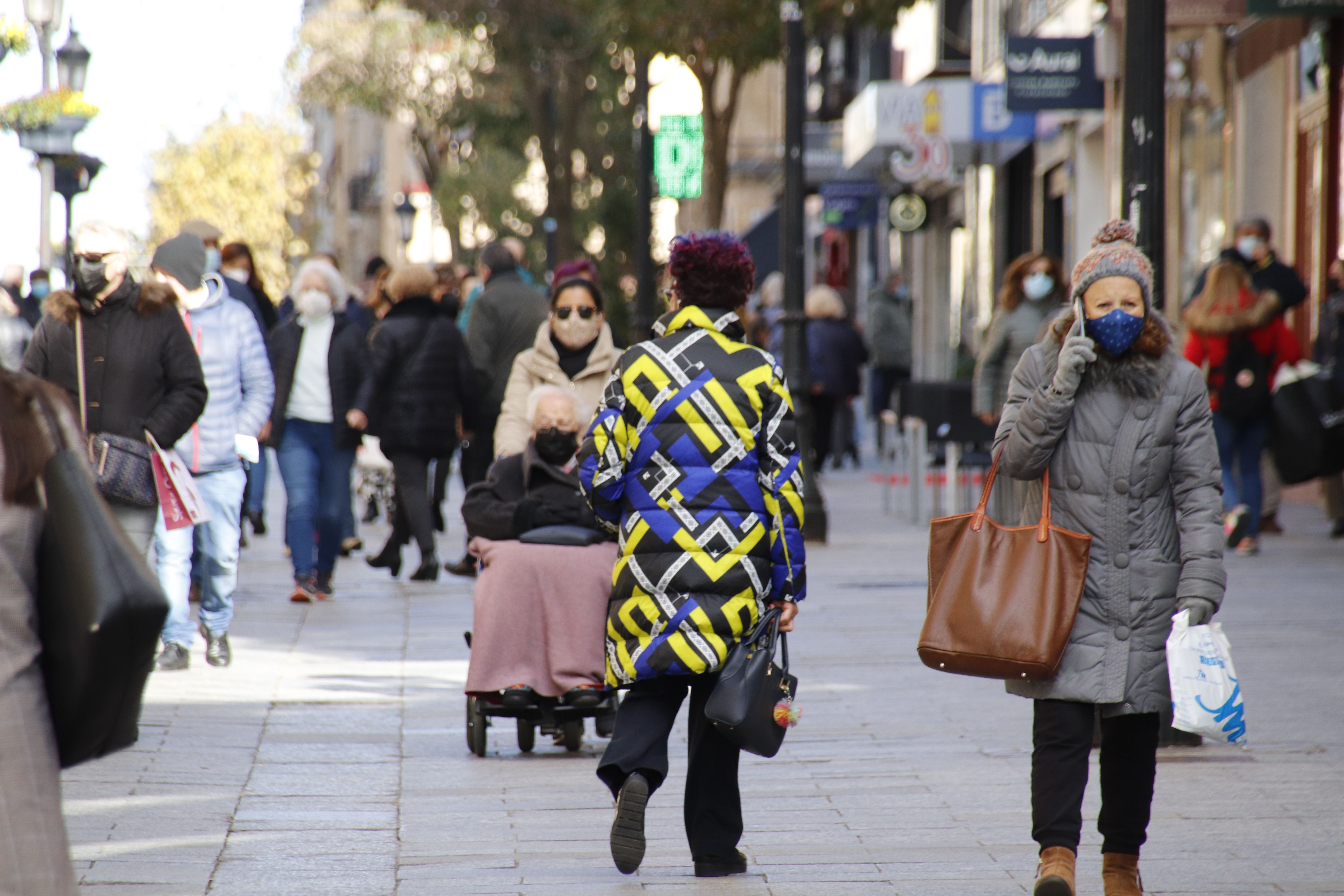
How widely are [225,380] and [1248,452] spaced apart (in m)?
7.05

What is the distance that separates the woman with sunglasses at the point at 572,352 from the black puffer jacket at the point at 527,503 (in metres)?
1.35

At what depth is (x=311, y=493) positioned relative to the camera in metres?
11.5

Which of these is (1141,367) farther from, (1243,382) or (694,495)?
(1243,382)

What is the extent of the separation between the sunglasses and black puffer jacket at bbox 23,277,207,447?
159 centimetres

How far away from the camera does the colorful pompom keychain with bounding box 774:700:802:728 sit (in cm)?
520

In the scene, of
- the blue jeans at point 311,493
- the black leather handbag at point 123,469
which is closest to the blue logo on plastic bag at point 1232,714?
the black leather handbag at point 123,469

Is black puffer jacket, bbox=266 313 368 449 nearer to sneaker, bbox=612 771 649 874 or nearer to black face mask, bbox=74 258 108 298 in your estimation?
black face mask, bbox=74 258 108 298

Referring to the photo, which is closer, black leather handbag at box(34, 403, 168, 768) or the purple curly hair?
black leather handbag at box(34, 403, 168, 768)

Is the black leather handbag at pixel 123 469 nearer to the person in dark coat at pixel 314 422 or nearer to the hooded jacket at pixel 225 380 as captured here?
the hooded jacket at pixel 225 380

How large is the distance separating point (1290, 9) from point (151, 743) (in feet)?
35.8

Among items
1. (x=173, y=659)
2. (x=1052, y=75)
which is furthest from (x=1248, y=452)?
(x=173, y=659)

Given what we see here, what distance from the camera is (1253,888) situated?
→ 5164mm

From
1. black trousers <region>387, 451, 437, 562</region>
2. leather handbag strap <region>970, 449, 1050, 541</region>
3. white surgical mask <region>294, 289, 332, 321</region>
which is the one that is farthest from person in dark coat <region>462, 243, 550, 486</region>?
leather handbag strap <region>970, 449, 1050, 541</region>

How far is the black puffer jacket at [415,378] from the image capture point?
11.9 meters
